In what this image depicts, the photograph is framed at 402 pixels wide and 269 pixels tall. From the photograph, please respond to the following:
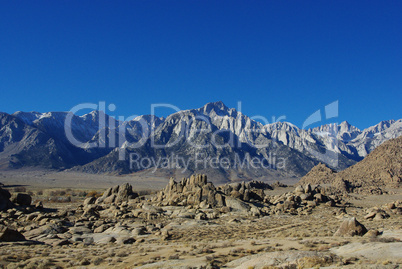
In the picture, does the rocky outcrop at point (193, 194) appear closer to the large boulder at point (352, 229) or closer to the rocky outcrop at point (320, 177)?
the large boulder at point (352, 229)

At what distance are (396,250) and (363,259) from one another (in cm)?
178

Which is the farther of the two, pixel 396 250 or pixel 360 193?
pixel 360 193

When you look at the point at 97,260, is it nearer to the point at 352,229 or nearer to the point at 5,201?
the point at 352,229

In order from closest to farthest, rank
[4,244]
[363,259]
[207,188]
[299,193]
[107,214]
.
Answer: [363,259]
[4,244]
[107,214]
[207,188]
[299,193]

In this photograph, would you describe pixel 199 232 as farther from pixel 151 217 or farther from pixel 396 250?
pixel 396 250

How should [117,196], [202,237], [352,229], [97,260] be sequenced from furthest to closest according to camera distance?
[117,196]
[202,237]
[352,229]
[97,260]

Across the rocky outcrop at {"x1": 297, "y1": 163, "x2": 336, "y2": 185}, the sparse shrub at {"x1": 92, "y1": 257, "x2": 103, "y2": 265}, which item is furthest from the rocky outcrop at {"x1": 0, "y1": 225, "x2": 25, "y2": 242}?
the rocky outcrop at {"x1": 297, "y1": 163, "x2": 336, "y2": 185}

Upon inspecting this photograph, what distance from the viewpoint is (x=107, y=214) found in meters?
38.8

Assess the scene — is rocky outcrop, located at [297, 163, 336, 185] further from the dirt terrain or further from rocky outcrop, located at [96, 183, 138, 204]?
rocky outcrop, located at [96, 183, 138, 204]

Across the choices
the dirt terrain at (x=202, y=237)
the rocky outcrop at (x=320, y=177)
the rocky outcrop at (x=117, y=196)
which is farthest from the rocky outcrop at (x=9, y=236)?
the rocky outcrop at (x=320, y=177)

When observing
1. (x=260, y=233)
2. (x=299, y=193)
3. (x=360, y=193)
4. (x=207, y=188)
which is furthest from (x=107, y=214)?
(x=360, y=193)

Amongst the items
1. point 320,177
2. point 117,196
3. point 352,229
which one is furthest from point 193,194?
point 320,177

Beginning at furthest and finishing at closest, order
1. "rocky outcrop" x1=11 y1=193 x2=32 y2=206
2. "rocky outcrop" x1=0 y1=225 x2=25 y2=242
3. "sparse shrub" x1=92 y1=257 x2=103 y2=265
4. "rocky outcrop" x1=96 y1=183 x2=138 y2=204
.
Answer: "rocky outcrop" x1=96 y1=183 x2=138 y2=204 < "rocky outcrop" x1=11 y1=193 x2=32 y2=206 < "rocky outcrop" x1=0 y1=225 x2=25 y2=242 < "sparse shrub" x1=92 y1=257 x2=103 y2=265

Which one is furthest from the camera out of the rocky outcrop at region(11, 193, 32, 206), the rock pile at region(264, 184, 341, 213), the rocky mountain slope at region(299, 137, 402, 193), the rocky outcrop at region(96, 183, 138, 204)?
the rocky mountain slope at region(299, 137, 402, 193)
